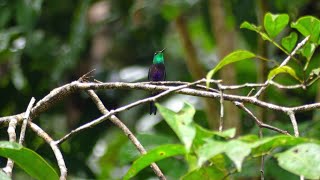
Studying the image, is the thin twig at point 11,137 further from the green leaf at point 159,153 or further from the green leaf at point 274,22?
the green leaf at point 274,22

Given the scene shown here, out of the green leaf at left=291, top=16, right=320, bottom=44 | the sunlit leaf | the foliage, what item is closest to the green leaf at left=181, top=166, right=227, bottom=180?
the foliage

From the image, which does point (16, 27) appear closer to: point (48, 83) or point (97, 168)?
point (48, 83)

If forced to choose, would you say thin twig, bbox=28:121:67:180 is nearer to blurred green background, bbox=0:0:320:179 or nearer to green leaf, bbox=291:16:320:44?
green leaf, bbox=291:16:320:44

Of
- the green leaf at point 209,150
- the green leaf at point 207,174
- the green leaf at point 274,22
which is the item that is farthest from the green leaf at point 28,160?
the green leaf at point 274,22

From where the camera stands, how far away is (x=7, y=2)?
298cm

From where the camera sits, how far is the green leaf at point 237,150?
90 centimetres

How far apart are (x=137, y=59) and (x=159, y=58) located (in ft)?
5.62

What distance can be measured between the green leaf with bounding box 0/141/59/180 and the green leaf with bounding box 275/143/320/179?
1.54 feet

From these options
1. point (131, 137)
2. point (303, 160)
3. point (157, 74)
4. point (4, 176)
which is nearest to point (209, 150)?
point (303, 160)

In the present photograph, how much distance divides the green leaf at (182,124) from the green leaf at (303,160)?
135 mm

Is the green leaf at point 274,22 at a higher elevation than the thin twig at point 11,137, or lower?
higher

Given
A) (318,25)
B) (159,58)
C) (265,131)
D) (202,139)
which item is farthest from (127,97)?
(202,139)

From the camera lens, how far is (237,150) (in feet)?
3.01

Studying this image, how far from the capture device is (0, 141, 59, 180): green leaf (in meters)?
1.21
